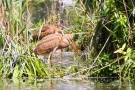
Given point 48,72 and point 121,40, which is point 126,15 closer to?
point 121,40

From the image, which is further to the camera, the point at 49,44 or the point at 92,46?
the point at 49,44

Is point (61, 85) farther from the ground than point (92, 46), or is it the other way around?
point (92, 46)

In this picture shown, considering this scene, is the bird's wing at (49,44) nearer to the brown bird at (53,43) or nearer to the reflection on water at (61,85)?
the brown bird at (53,43)

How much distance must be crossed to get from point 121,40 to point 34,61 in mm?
1410

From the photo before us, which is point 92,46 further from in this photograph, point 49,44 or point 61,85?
point 49,44

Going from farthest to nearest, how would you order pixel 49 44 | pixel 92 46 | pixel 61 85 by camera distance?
1. pixel 49 44
2. pixel 92 46
3. pixel 61 85

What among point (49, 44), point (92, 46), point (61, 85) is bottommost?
point (61, 85)

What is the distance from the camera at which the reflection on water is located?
22.7ft

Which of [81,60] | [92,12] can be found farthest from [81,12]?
[81,60]

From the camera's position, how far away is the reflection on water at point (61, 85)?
6.93 meters

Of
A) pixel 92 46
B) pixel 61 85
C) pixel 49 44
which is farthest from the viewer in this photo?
pixel 49 44

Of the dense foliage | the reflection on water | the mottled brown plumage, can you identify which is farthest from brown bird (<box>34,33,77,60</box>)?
the reflection on water

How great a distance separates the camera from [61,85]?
7195mm

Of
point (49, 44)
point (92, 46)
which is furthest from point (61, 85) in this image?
point (49, 44)
